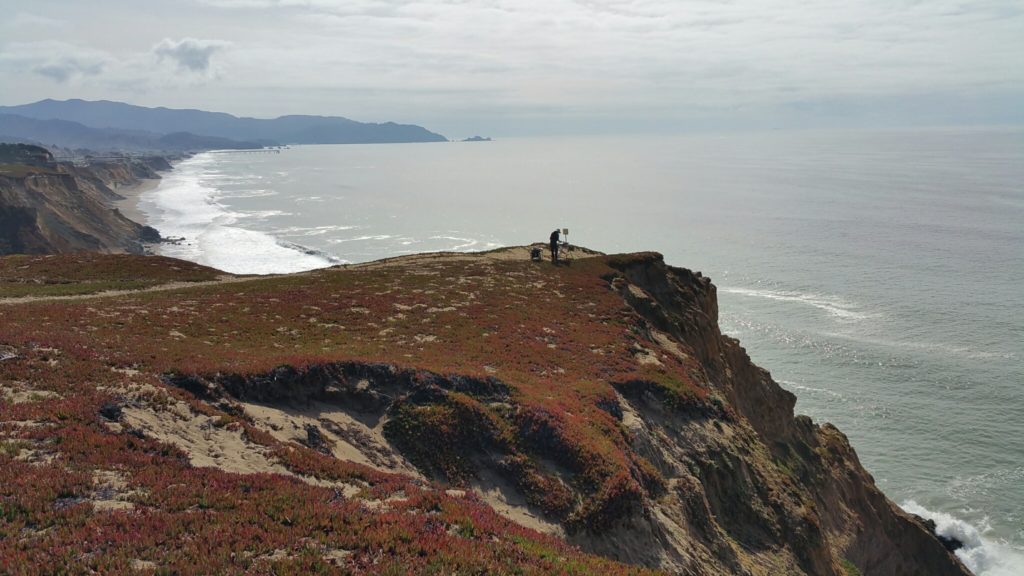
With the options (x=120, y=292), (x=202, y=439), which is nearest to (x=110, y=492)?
(x=202, y=439)

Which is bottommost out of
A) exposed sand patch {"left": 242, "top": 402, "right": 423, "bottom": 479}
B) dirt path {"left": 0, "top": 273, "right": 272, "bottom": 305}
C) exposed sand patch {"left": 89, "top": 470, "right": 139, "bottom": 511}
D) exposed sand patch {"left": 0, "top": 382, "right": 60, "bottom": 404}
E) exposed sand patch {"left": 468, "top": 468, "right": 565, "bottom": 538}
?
exposed sand patch {"left": 468, "top": 468, "right": 565, "bottom": 538}

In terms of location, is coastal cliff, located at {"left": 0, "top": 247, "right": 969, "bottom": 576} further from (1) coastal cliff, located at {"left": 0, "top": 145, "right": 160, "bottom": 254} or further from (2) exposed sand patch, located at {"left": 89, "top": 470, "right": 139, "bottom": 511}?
(1) coastal cliff, located at {"left": 0, "top": 145, "right": 160, "bottom": 254}

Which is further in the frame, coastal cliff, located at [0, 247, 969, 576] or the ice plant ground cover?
coastal cliff, located at [0, 247, 969, 576]

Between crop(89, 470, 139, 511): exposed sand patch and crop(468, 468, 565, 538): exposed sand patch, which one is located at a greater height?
crop(89, 470, 139, 511): exposed sand patch

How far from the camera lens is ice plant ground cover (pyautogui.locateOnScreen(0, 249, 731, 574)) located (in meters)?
11.9

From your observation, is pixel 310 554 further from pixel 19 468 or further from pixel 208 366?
pixel 208 366

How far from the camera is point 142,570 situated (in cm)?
1034

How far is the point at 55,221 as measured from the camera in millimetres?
148500

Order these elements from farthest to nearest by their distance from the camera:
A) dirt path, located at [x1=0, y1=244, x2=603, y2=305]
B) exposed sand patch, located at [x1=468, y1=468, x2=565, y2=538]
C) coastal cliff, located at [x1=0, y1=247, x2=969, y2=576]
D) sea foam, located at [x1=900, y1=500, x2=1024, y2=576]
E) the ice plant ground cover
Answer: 1. sea foam, located at [x1=900, y1=500, x2=1024, y2=576]
2. dirt path, located at [x1=0, y1=244, x2=603, y2=305]
3. exposed sand patch, located at [x1=468, y1=468, x2=565, y2=538]
4. coastal cliff, located at [x1=0, y1=247, x2=969, y2=576]
5. the ice plant ground cover

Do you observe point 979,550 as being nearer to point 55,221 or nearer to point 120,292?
point 120,292

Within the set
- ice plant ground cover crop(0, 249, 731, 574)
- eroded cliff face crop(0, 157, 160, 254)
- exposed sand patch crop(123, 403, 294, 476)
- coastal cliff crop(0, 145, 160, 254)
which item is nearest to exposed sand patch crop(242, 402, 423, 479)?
ice plant ground cover crop(0, 249, 731, 574)

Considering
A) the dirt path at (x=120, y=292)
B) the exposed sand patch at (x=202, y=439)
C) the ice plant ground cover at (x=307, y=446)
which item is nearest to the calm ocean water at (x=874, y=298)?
the ice plant ground cover at (x=307, y=446)

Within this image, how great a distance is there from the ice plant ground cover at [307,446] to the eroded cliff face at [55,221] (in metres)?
95.4

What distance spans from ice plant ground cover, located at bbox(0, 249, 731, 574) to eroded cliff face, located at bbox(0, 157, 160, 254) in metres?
95.4
